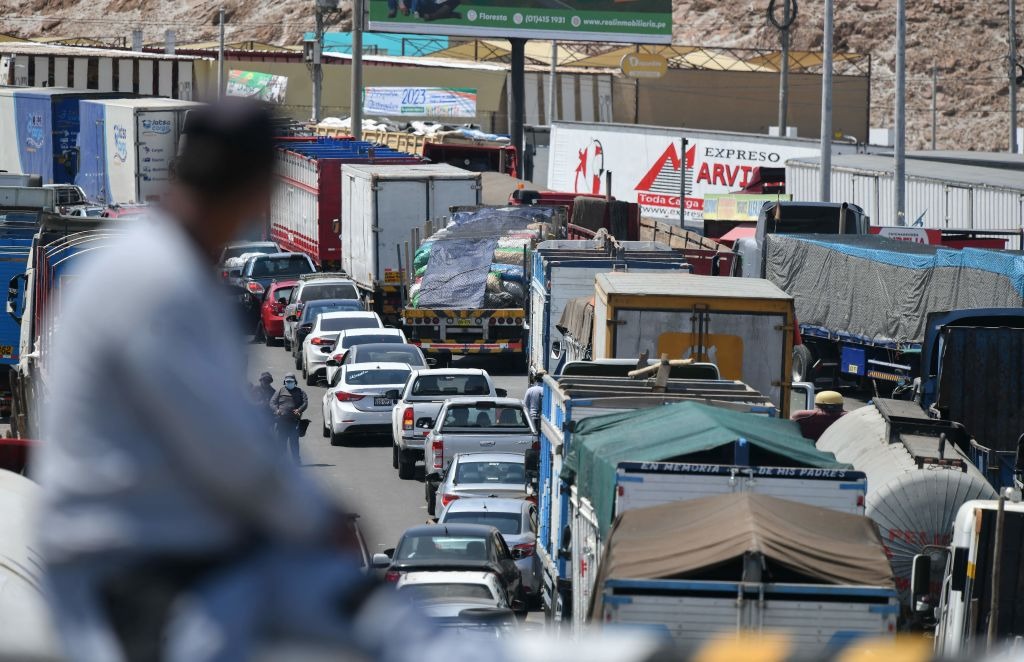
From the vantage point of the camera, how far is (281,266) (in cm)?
3766

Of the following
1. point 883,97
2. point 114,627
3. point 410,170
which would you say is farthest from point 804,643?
point 883,97

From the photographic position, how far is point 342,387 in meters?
24.3

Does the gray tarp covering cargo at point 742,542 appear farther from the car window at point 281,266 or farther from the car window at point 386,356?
the car window at point 281,266

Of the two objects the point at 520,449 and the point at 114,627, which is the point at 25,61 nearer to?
the point at 520,449

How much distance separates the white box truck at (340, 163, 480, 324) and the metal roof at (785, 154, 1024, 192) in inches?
453

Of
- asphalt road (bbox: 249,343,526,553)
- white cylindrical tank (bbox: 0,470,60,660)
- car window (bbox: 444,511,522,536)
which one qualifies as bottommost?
asphalt road (bbox: 249,343,526,553)

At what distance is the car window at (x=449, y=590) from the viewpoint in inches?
520

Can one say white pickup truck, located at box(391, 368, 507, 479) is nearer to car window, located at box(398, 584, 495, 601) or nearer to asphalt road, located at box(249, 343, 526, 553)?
asphalt road, located at box(249, 343, 526, 553)

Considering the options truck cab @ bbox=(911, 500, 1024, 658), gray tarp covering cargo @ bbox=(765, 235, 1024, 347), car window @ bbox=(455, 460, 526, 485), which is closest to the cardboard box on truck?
car window @ bbox=(455, 460, 526, 485)

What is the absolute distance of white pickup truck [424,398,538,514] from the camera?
20.5 metres

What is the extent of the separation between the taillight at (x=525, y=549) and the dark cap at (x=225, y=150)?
13927 millimetres

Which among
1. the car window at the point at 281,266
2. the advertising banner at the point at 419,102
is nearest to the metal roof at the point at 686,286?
the car window at the point at 281,266

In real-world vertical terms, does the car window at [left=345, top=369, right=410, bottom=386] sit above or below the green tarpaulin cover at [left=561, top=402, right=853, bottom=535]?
below

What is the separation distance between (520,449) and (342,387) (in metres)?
4.59
